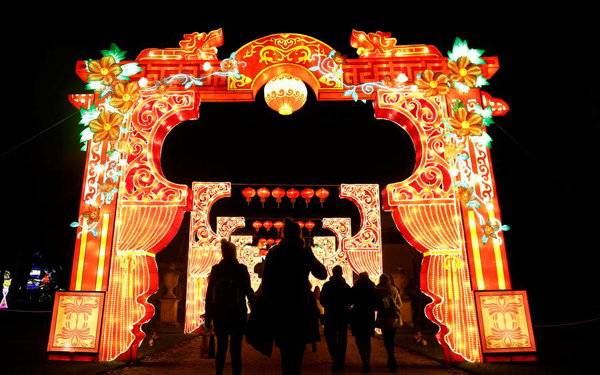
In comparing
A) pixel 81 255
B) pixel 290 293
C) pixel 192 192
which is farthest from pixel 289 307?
pixel 81 255

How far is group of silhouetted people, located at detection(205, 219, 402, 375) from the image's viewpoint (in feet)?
10.7

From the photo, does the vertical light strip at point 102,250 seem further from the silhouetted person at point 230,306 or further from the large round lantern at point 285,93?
the large round lantern at point 285,93

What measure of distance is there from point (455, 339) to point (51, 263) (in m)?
18.8

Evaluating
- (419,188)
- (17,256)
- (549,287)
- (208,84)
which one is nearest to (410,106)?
(419,188)

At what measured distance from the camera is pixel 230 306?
4.02 meters

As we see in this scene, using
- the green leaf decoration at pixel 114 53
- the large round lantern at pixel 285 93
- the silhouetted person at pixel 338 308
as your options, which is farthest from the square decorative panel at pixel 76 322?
the large round lantern at pixel 285 93

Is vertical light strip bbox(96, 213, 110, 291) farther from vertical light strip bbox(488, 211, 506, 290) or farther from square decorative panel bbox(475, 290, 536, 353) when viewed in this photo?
vertical light strip bbox(488, 211, 506, 290)

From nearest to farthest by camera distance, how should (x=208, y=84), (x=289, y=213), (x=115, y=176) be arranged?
(x=115, y=176) < (x=208, y=84) < (x=289, y=213)

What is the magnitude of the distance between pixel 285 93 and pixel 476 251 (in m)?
3.75

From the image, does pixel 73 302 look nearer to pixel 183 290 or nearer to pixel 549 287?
pixel 183 290

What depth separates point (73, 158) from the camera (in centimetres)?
1260

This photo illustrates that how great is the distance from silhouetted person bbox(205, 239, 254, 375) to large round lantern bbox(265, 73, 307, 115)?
123 inches

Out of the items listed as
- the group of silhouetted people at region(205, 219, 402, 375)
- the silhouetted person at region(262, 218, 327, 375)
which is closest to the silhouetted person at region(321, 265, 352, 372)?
the group of silhouetted people at region(205, 219, 402, 375)

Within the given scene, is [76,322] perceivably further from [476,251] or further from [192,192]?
[476,251]
